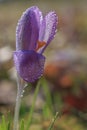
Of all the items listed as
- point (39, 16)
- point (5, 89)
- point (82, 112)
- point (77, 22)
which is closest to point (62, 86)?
point (5, 89)

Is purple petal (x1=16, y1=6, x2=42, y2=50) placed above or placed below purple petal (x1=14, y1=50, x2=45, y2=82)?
above

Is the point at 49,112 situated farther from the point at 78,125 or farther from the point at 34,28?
the point at 34,28

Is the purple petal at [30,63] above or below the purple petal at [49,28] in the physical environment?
below

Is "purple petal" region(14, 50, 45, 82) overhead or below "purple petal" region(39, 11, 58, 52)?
below

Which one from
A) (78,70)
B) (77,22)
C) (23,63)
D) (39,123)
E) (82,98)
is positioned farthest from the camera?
(77,22)
